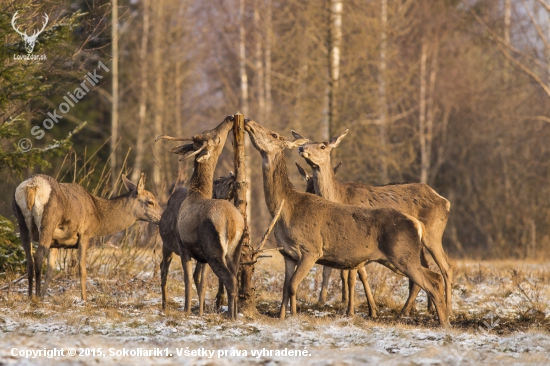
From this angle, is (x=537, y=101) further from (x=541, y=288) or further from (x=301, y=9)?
(x=541, y=288)

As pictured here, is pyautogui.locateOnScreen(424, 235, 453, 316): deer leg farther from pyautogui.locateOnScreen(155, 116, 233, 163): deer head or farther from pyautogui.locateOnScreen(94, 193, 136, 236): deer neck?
pyautogui.locateOnScreen(94, 193, 136, 236): deer neck

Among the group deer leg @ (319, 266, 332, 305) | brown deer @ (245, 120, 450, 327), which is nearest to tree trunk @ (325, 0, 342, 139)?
deer leg @ (319, 266, 332, 305)

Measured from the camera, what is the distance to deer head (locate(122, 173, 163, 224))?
A: 1338 cm

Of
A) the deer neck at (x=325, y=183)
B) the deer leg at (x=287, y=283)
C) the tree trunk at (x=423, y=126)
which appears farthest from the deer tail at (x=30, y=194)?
the tree trunk at (x=423, y=126)

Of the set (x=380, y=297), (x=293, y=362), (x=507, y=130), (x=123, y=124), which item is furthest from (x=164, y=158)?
(x=293, y=362)

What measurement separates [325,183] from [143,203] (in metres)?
3.23

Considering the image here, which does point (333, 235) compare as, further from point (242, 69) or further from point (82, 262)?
point (242, 69)

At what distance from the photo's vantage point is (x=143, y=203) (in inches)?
529

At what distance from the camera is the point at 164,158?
105 feet

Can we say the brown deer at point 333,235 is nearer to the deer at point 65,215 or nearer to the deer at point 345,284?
the deer at point 345,284

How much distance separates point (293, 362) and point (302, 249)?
11.1 ft

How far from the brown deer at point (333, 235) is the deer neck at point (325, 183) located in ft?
5.59

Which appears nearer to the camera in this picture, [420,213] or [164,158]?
[420,213]

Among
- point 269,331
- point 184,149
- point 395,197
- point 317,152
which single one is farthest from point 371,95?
point 269,331
